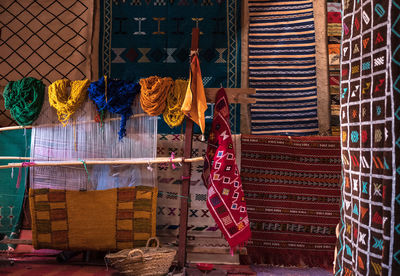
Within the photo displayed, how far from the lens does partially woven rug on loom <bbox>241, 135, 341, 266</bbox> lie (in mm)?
3986

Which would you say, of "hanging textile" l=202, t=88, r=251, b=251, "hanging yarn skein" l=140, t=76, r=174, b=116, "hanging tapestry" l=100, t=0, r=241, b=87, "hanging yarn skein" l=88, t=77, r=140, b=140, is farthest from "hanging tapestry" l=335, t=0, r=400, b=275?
"hanging tapestry" l=100, t=0, r=241, b=87

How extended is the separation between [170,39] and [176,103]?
1.26 metres

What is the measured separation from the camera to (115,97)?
3.44 meters

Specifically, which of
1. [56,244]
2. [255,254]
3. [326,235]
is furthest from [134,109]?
[326,235]

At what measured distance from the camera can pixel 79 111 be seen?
355 centimetres

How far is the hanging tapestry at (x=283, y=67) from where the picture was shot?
4301mm

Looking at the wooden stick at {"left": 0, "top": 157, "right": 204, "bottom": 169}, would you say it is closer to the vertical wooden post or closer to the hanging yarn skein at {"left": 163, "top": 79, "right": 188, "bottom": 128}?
the vertical wooden post

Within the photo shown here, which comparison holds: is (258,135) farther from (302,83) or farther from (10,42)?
(10,42)

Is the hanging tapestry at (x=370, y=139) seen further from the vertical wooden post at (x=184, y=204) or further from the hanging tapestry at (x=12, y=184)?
the hanging tapestry at (x=12, y=184)

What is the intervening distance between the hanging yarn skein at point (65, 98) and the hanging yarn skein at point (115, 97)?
82 millimetres

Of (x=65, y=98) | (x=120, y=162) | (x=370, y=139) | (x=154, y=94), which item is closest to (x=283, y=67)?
(x=154, y=94)

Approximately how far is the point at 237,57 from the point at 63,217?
2416mm

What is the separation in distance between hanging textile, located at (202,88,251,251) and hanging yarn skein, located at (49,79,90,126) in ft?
3.91

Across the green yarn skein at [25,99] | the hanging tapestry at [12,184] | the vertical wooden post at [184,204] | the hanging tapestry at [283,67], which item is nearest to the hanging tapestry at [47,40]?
the hanging tapestry at [12,184]
